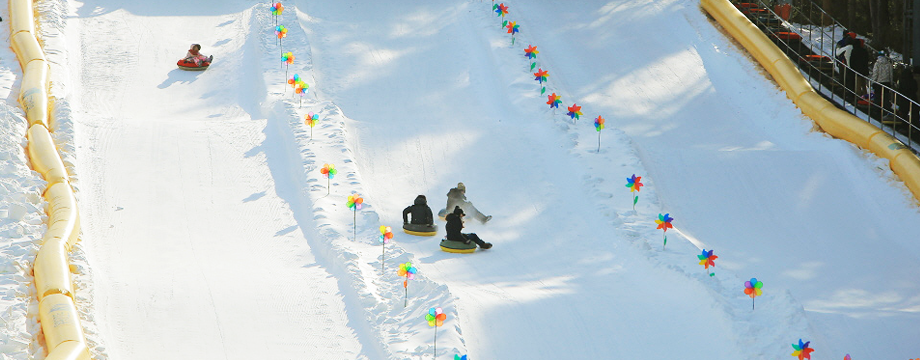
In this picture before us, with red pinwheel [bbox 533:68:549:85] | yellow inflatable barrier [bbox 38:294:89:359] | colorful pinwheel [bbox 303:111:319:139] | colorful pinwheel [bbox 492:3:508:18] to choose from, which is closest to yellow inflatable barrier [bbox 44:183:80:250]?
yellow inflatable barrier [bbox 38:294:89:359]

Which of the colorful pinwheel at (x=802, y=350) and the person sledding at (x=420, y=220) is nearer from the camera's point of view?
the colorful pinwheel at (x=802, y=350)

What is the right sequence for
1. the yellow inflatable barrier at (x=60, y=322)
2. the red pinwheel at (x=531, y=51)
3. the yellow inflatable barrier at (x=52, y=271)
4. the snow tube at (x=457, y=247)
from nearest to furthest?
the yellow inflatable barrier at (x=60, y=322) < the yellow inflatable barrier at (x=52, y=271) < the snow tube at (x=457, y=247) < the red pinwheel at (x=531, y=51)

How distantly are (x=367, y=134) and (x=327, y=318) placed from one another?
243 inches

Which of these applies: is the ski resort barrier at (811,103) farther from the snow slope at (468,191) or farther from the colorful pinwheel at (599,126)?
the colorful pinwheel at (599,126)

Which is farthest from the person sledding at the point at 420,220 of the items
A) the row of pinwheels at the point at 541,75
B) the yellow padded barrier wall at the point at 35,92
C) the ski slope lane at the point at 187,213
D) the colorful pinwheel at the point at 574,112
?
the yellow padded barrier wall at the point at 35,92

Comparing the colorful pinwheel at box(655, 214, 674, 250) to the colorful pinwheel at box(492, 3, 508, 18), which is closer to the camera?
the colorful pinwheel at box(655, 214, 674, 250)

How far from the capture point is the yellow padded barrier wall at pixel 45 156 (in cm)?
1230

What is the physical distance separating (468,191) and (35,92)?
7.11 m

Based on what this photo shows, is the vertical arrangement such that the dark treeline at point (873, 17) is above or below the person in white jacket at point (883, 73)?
above

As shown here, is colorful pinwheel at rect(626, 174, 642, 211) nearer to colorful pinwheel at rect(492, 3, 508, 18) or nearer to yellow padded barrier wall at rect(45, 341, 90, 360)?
yellow padded barrier wall at rect(45, 341, 90, 360)

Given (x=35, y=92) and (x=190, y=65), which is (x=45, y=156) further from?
(x=190, y=65)

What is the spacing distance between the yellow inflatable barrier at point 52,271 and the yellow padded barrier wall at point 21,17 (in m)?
8.61

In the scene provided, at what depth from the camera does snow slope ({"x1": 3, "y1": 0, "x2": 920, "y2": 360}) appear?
10445 millimetres

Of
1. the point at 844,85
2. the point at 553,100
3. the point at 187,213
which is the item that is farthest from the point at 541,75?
the point at 187,213
